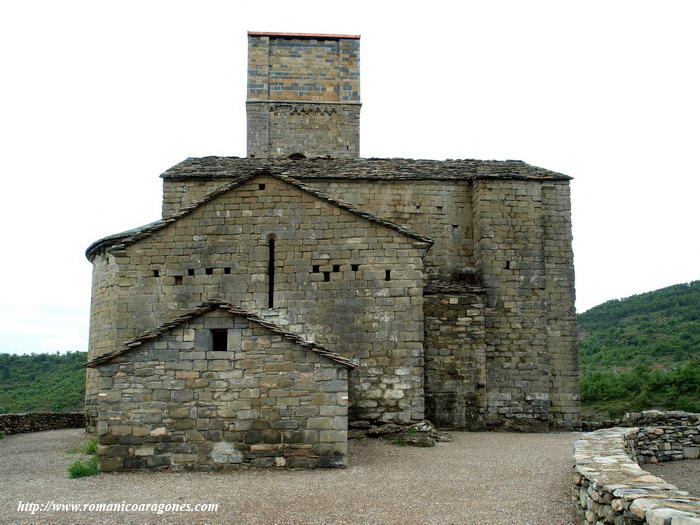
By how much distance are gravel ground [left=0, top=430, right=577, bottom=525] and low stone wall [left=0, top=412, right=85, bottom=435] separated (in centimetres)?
914

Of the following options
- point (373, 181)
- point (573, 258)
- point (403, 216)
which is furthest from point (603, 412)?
point (373, 181)

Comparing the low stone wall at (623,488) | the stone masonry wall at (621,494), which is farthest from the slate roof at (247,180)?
the stone masonry wall at (621,494)

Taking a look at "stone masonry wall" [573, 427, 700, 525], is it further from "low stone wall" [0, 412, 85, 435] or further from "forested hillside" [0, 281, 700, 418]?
"low stone wall" [0, 412, 85, 435]

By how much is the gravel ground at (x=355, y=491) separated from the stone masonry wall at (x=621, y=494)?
57 centimetres

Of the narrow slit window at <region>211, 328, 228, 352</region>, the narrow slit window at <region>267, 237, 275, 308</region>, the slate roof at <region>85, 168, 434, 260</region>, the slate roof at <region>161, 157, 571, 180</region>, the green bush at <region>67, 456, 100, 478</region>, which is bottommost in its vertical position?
the green bush at <region>67, 456, 100, 478</region>

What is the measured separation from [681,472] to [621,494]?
657 cm

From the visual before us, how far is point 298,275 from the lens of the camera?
46.7 ft

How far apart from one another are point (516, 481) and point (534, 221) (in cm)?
1042

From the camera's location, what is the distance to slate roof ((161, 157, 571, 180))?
1862 cm

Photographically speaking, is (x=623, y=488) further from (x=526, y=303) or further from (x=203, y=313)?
(x=526, y=303)

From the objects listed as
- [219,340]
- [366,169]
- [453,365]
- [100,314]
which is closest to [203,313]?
[219,340]

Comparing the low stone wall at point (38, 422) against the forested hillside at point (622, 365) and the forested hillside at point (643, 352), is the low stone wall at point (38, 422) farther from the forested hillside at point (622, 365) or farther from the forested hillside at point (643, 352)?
the forested hillside at point (643, 352)

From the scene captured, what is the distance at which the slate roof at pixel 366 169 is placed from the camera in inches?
733

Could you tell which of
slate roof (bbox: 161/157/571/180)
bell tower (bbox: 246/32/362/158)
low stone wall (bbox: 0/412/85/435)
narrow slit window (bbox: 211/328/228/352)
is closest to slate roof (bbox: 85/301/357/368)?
narrow slit window (bbox: 211/328/228/352)
